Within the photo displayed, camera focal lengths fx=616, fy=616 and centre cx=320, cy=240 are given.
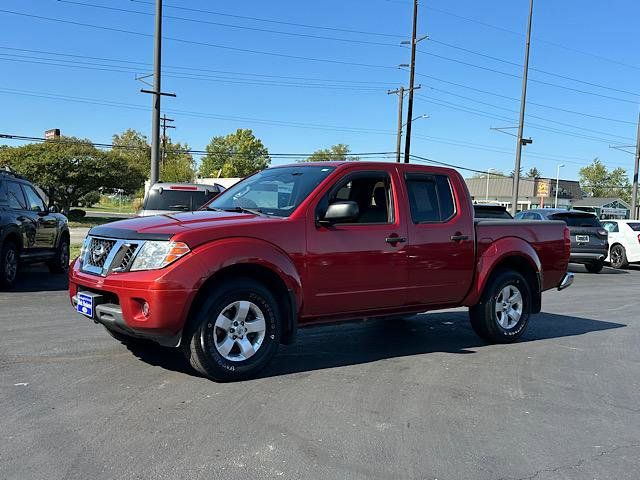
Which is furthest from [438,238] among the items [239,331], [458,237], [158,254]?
[158,254]

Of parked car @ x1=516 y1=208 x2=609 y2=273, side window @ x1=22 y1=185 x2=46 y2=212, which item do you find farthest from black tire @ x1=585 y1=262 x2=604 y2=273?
side window @ x1=22 y1=185 x2=46 y2=212

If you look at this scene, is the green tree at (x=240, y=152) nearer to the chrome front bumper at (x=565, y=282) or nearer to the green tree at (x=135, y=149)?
the green tree at (x=135, y=149)

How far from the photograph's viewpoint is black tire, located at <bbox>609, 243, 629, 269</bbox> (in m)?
19.1

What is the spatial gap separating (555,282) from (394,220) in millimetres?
2814

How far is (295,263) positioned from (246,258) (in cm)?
50

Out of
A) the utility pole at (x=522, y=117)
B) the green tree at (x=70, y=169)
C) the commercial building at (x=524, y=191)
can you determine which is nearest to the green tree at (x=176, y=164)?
the green tree at (x=70, y=169)

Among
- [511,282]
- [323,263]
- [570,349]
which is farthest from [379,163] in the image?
[570,349]

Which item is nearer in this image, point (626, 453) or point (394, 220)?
point (626, 453)

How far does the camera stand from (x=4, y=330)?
6762 mm

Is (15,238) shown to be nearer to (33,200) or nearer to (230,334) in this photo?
(33,200)

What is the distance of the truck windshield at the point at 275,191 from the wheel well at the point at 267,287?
0.58 metres

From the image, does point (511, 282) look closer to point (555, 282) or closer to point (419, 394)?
point (555, 282)

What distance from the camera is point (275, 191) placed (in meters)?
5.90

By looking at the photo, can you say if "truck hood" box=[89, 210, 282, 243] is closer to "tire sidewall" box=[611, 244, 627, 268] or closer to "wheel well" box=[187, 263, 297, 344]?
"wheel well" box=[187, 263, 297, 344]
